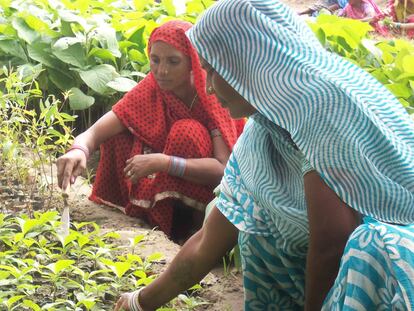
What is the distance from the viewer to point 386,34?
9000mm

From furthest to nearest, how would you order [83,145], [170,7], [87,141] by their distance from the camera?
[170,7], [87,141], [83,145]

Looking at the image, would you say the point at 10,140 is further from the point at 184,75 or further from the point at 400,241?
the point at 400,241

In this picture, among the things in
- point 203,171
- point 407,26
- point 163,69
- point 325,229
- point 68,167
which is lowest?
point 407,26

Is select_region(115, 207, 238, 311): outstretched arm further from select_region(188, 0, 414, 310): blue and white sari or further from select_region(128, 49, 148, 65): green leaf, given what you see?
select_region(128, 49, 148, 65): green leaf

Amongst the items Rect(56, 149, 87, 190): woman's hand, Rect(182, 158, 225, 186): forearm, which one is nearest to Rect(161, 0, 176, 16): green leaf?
Rect(182, 158, 225, 186): forearm

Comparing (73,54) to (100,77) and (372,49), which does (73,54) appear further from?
(372,49)

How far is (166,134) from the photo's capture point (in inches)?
163

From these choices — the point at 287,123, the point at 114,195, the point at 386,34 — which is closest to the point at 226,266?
the point at 114,195

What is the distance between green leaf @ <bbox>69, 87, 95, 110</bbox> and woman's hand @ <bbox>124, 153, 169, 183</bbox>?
0.98m

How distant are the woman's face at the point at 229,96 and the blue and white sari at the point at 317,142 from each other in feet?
0.11

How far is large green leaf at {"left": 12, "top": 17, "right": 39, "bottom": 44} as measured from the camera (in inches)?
200

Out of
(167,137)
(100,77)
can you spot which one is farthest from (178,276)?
(100,77)

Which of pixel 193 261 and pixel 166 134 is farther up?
pixel 193 261

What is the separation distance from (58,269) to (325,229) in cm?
97
